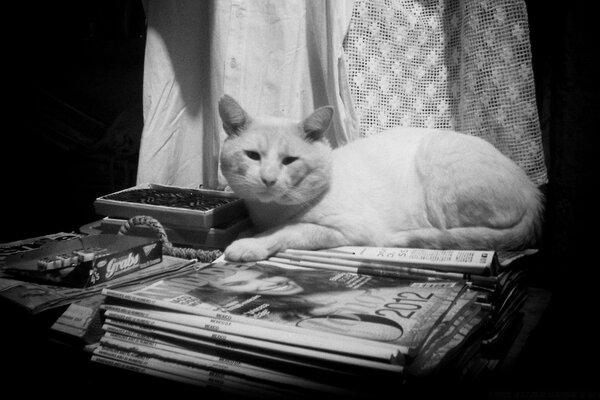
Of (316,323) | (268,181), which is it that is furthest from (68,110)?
(316,323)

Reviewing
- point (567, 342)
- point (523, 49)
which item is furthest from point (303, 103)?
point (567, 342)

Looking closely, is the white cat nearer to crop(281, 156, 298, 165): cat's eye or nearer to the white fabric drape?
crop(281, 156, 298, 165): cat's eye

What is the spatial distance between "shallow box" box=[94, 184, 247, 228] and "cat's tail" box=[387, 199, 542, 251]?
0.54 metres

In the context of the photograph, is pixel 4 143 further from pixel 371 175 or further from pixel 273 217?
pixel 371 175

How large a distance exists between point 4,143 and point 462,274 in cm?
214

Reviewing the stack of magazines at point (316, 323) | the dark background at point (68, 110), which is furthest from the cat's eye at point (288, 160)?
the dark background at point (68, 110)

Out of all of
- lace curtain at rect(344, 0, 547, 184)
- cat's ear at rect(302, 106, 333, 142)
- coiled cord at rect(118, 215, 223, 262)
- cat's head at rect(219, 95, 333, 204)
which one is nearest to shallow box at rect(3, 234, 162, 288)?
coiled cord at rect(118, 215, 223, 262)

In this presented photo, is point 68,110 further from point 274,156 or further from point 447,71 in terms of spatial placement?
point 447,71

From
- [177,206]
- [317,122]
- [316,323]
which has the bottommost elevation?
[316,323]

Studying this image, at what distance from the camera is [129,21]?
2.08 meters

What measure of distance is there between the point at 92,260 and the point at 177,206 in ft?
1.22

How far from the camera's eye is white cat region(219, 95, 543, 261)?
1.25m

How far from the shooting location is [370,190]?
145cm

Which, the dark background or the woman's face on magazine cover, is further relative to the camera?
the dark background
